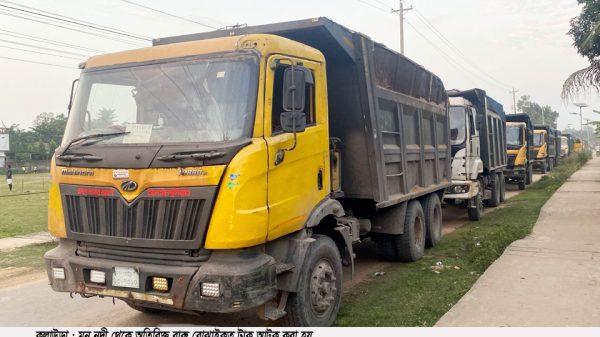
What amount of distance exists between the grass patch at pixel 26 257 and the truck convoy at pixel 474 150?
793cm

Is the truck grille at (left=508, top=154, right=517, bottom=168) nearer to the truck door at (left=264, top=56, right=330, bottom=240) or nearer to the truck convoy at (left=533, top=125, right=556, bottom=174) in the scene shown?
the truck convoy at (left=533, top=125, right=556, bottom=174)

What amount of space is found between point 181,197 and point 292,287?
1188 millimetres

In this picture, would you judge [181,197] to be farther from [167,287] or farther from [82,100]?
[82,100]

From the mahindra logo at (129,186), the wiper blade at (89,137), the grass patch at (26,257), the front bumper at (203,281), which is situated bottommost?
the grass patch at (26,257)

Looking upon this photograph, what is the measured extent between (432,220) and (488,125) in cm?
544

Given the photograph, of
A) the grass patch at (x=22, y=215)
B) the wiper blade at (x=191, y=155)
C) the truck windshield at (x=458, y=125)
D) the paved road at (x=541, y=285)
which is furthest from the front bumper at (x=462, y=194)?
the grass patch at (x=22, y=215)

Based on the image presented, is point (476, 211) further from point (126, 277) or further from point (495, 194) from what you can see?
point (126, 277)

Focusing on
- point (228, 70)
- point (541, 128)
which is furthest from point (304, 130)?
point (541, 128)

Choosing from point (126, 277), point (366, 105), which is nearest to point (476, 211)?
point (366, 105)

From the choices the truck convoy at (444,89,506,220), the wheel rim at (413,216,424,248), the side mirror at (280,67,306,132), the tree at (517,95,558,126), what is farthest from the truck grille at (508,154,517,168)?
the tree at (517,95,558,126)

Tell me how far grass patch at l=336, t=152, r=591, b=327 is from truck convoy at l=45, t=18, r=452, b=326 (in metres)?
0.61

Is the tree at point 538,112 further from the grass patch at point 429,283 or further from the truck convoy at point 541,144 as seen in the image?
the grass patch at point 429,283

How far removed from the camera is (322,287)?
4.40 meters

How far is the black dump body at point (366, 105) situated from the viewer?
5.14m
